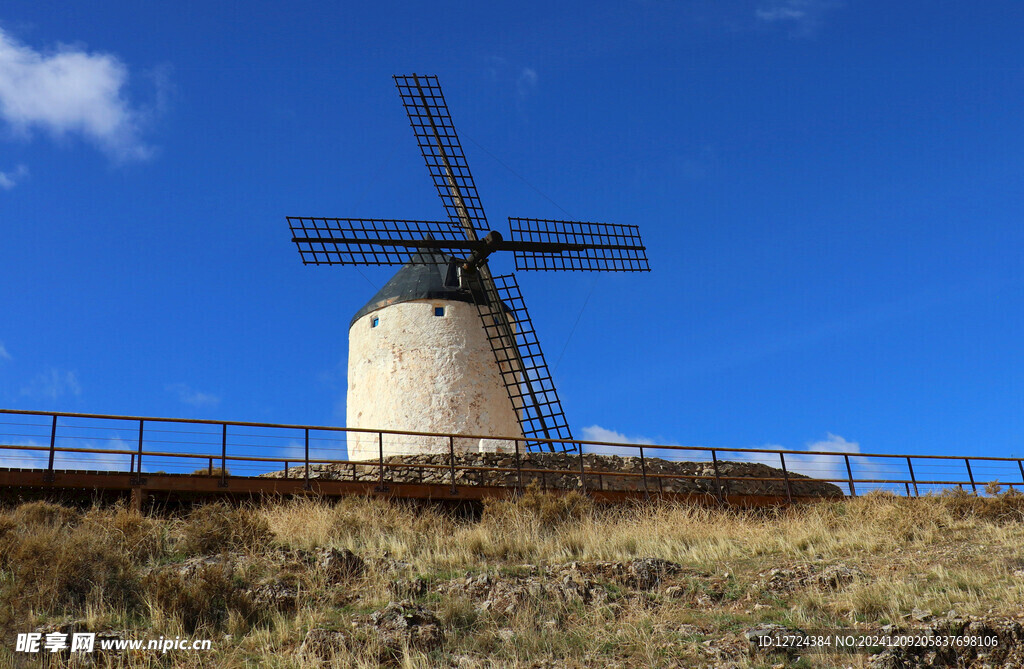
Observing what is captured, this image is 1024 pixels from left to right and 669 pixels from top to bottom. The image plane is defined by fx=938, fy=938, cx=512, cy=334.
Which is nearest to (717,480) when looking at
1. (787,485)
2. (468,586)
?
(787,485)

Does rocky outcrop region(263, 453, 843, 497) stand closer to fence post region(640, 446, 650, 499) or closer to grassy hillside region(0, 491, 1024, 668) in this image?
fence post region(640, 446, 650, 499)

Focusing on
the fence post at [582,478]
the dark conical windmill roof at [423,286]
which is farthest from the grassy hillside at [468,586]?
the dark conical windmill roof at [423,286]

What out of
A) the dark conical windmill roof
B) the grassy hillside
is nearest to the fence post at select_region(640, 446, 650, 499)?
the grassy hillside

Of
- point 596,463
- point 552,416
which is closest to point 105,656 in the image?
point 596,463

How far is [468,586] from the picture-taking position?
31.3ft

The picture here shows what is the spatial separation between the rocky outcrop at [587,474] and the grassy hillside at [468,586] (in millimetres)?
2903

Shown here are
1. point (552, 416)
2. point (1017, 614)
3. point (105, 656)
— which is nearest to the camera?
point (105, 656)

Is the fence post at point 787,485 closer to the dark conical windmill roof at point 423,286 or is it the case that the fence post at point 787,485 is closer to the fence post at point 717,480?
the fence post at point 717,480

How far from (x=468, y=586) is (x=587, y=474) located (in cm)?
681

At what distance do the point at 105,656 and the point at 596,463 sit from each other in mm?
10027

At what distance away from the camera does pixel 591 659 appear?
8086 mm

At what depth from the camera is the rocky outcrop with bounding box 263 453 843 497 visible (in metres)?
15.5

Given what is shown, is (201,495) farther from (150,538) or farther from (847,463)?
(847,463)

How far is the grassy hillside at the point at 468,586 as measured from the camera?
8.19 metres
